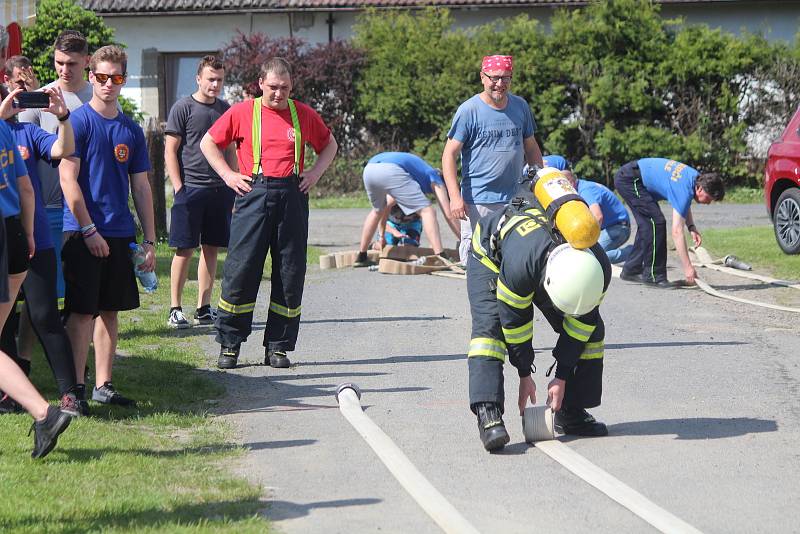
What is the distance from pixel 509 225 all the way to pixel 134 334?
4.51m

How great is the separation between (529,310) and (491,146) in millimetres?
3527

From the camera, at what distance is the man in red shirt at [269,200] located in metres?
8.09

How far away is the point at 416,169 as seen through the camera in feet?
45.0

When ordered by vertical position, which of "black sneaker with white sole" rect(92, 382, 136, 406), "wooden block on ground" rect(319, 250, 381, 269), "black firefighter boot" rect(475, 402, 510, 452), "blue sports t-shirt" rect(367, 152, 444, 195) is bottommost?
"wooden block on ground" rect(319, 250, 381, 269)

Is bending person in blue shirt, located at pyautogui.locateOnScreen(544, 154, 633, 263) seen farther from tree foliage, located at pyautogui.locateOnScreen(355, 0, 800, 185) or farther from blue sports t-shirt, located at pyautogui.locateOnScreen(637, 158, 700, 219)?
tree foliage, located at pyautogui.locateOnScreen(355, 0, 800, 185)

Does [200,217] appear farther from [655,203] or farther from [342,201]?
[342,201]

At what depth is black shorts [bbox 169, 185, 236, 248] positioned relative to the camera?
32.6ft

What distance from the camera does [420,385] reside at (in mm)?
7715

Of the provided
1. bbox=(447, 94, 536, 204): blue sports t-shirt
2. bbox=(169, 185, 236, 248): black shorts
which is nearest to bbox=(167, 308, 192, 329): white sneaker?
bbox=(169, 185, 236, 248): black shorts

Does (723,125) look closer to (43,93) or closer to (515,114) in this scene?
(515,114)

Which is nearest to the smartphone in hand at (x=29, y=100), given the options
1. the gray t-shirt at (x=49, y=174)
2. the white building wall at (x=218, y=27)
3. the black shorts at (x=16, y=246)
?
the black shorts at (x=16, y=246)

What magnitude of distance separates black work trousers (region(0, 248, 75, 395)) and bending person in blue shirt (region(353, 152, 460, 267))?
731 cm

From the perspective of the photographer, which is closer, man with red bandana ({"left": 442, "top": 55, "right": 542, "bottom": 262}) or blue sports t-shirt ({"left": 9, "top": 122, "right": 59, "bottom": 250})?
blue sports t-shirt ({"left": 9, "top": 122, "right": 59, "bottom": 250})

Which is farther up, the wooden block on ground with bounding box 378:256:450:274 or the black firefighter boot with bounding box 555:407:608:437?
the black firefighter boot with bounding box 555:407:608:437
